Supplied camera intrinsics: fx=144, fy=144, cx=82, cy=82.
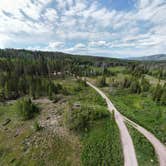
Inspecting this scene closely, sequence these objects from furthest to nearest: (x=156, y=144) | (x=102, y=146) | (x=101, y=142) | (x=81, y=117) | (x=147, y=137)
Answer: (x=81, y=117) → (x=147, y=137) → (x=101, y=142) → (x=102, y=146) → (x=156, y=144)

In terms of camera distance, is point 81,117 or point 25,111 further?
point 25,111

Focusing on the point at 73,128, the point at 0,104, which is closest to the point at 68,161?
the point at 73,128

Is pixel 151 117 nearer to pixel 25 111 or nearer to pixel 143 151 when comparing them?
pixel 143 151

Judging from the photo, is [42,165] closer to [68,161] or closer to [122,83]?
[68,161]

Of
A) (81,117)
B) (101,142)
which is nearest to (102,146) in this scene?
(101,142)

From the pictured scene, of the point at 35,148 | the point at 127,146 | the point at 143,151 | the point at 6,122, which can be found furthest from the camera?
the point at 6,122

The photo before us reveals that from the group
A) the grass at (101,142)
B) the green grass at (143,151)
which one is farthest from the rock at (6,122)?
the green grass at (143,151)

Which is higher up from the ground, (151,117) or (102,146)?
(102,146)
